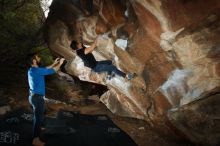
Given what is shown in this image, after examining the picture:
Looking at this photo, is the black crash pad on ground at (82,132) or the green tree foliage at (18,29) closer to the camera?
the black crash pad on ground at (82,132)

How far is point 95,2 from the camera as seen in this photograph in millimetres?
11961

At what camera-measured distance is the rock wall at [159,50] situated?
674cm

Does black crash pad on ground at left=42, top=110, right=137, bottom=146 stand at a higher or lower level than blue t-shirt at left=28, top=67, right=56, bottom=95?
lower

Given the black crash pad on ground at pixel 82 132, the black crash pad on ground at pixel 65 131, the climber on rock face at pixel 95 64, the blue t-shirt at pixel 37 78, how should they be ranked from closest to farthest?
the blue t-shirt at pixel 37 78
the black crash pad on ground at pixel 65 131
the black crash pad on ground at pixel 82 132
the climber on rock face at pixel 95 64

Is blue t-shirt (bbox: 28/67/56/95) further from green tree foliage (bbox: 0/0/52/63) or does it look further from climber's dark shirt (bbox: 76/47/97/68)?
green tree foliage (bbox: 0/0/52/63)

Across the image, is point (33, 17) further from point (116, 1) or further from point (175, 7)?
point (175, 7)

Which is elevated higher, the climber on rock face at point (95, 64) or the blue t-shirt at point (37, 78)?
Result: the climber on rock face at point (95, 64)

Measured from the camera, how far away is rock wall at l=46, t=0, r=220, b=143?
22.1ft

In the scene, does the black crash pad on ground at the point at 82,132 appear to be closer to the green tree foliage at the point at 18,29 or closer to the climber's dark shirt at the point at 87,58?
the climber's dark shirt at the point at 87,58

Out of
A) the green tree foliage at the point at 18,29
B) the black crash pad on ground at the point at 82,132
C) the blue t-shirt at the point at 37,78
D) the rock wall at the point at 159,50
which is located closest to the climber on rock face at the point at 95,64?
the rock wall at the point at 159,50

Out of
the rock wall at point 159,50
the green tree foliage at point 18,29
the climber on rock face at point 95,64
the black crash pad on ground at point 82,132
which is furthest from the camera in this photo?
the green tree foliage at point 18,29

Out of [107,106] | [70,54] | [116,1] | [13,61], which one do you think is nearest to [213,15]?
[116,1]

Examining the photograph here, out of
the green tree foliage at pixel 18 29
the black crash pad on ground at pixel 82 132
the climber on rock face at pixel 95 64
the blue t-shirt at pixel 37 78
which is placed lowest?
the black crash pad on ground at pixel 82 132

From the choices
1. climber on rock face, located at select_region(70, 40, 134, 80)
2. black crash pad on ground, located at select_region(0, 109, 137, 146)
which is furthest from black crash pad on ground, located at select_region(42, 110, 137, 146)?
climber on rock face, located at select_region(70, 40, 134, 80)
